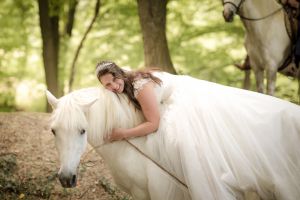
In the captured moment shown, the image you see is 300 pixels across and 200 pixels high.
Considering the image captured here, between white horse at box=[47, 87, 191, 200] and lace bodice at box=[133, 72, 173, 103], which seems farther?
lace bodice at box=[133, 72, 173, 103]

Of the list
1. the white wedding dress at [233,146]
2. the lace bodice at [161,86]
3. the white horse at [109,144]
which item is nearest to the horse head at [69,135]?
the white horse at [109,144]

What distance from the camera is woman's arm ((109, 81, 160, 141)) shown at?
328cm

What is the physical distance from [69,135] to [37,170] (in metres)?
2.66

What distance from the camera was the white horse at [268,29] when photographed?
21.3 ft

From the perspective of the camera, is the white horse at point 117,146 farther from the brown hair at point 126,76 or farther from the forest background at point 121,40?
the forest background at point 121,40

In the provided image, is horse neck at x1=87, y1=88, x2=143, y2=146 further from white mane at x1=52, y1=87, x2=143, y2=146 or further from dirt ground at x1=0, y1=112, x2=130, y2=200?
dirt ground at x1=0, y1=112, x2=130, y2=200

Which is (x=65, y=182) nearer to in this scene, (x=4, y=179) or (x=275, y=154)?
(x=275, y=154)

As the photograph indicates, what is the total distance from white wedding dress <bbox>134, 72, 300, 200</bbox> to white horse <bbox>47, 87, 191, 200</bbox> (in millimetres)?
126

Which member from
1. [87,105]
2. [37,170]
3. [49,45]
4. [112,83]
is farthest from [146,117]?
[49,45]

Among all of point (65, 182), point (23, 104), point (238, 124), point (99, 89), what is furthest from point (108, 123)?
point (23, 104)

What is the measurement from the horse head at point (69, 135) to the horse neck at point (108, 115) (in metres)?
0.15

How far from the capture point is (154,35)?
7180 mm

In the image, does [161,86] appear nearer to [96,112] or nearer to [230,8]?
[96,112]

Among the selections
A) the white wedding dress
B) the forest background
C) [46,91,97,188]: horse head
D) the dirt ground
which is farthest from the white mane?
the forest background
